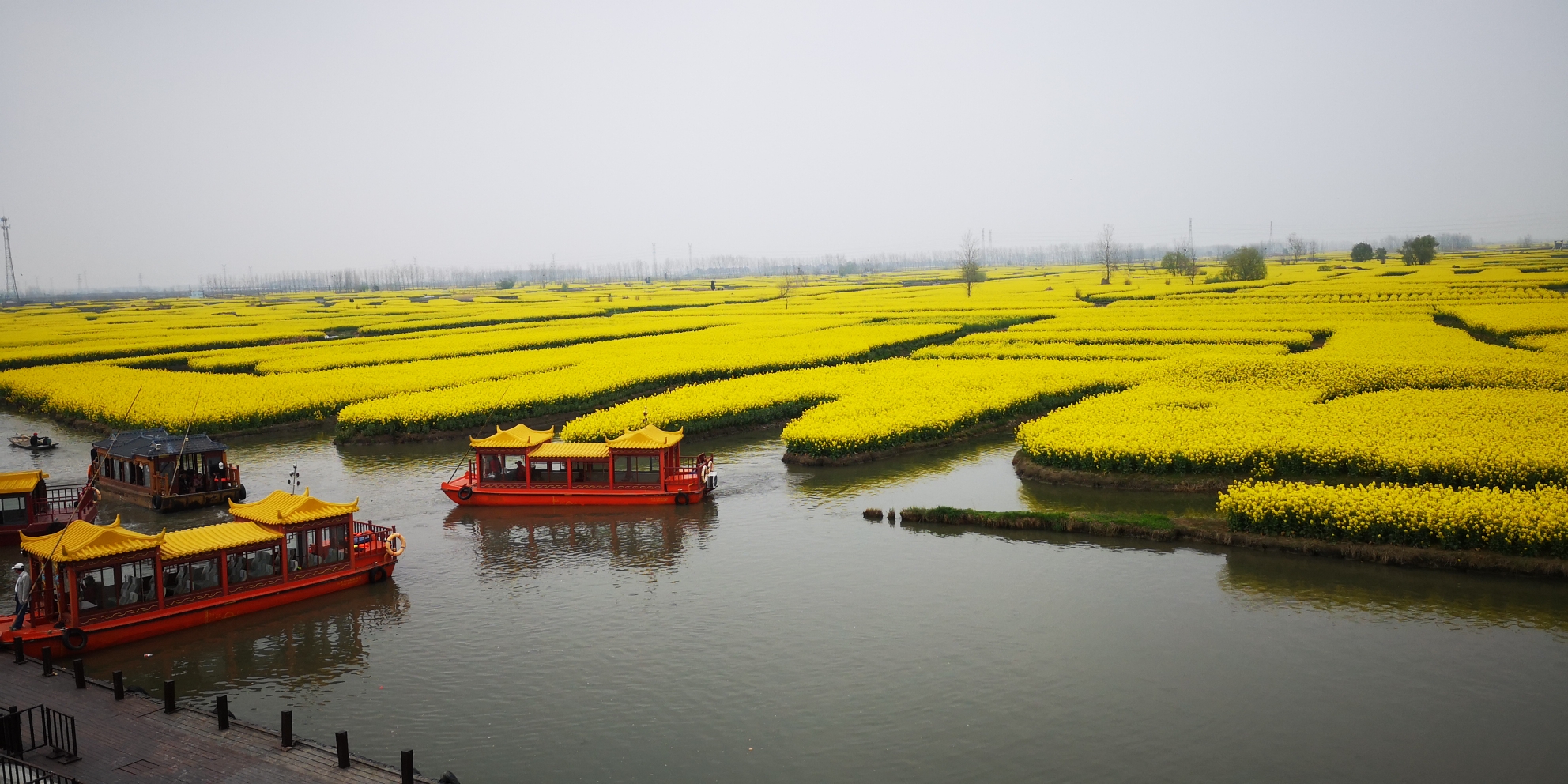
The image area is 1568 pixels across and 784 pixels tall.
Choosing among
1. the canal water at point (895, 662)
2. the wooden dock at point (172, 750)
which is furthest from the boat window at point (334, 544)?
the wooden dock at point (172, 750)

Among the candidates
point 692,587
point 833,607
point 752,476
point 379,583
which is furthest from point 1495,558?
point 379,583

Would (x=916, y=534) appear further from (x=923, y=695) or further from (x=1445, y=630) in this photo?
(x=1445, y=630)

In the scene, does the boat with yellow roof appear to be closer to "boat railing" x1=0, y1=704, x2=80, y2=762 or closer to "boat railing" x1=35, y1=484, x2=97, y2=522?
"boat railing" x1=0, y1=704, x2=80, y2=762

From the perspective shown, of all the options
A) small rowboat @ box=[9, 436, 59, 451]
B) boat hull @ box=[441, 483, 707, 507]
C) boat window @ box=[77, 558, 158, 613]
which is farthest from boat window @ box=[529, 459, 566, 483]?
small rowboat @ box=[9, 436, 59, 451]

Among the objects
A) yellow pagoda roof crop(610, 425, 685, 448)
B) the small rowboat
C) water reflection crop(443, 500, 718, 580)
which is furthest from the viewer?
the small rowboat

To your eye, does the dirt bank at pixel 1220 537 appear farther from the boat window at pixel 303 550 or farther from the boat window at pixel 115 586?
the boat window at pixel 115 586

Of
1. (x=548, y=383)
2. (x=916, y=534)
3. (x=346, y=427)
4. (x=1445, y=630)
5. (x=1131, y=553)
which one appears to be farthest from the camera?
(x=548, y=383)
